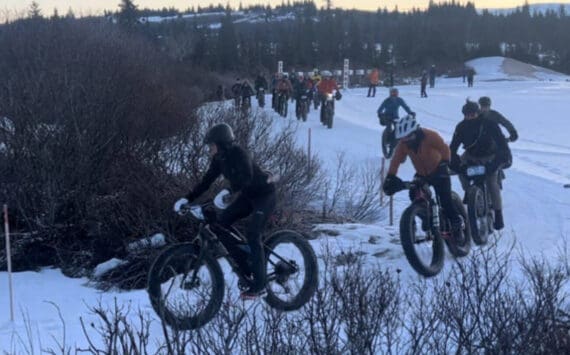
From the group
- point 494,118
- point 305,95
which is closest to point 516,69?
point 305,95

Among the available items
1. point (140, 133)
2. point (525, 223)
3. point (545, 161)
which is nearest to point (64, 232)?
point (140, 133)

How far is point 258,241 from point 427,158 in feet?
7.70

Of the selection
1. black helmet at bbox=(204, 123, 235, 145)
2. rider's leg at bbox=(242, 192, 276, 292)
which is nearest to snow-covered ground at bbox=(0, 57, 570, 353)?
rider's leg at bbox=(242, 192, 276, 292)

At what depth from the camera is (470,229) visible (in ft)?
27.9

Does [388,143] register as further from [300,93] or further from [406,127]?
[406,127]

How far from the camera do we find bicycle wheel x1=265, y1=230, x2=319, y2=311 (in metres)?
6.55

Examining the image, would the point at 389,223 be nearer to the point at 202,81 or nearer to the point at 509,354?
the point at 509,354

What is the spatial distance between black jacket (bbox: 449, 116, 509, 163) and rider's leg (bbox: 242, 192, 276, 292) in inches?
143

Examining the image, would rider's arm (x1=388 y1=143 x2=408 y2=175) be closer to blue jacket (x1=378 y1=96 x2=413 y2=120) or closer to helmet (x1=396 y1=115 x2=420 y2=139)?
helmet (x1=396 y1=115 x2=420 y2=139)

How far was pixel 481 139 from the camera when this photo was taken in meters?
9.38

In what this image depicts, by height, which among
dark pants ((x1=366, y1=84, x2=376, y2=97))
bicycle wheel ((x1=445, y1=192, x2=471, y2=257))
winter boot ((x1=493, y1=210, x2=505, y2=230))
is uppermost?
bicycle wheel ((x1=445, y1=192, x2=471, y2=257))

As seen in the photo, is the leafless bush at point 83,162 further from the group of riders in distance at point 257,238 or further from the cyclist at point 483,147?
the cyclist at point 483,147

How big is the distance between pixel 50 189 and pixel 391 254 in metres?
5.02

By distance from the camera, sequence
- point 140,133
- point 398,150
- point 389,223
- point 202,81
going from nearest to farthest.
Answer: point 398,150, point 389,223, point 140,133, point 202,81
